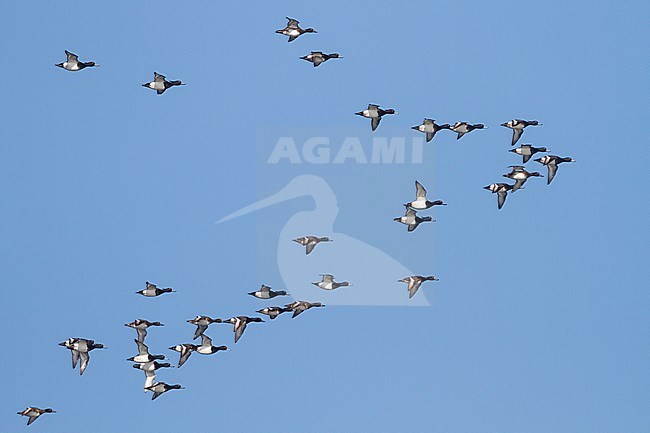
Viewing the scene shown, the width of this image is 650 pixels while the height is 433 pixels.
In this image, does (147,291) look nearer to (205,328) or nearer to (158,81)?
(205,328)

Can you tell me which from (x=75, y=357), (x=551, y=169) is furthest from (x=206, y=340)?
(x=551, y=169)

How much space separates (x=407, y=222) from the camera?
152ft

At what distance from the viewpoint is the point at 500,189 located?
45.6m

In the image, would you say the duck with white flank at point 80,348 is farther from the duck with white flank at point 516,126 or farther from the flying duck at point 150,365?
the duck with white flank at point 516,126

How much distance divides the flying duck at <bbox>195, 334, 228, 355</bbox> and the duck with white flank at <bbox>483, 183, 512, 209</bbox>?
879 cm

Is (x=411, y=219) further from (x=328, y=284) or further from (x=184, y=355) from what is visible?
(x=184, y=355)

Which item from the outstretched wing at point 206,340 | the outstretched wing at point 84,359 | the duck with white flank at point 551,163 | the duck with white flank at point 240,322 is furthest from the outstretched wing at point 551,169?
the outstretched wing at point 84,359

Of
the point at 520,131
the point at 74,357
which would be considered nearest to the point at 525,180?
the point at 520,131

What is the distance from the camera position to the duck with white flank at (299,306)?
145 feet

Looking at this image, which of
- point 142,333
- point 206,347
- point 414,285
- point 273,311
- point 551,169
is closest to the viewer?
point 273,311

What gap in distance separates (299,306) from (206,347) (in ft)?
9.94

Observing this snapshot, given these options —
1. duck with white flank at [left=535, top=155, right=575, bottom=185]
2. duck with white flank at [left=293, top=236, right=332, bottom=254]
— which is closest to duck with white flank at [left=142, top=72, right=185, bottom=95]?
duck with white flank at [left=293, top=236, right=332, bottom=254]

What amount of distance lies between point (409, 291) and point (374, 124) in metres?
4.92

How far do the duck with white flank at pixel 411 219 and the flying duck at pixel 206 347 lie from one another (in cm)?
639
